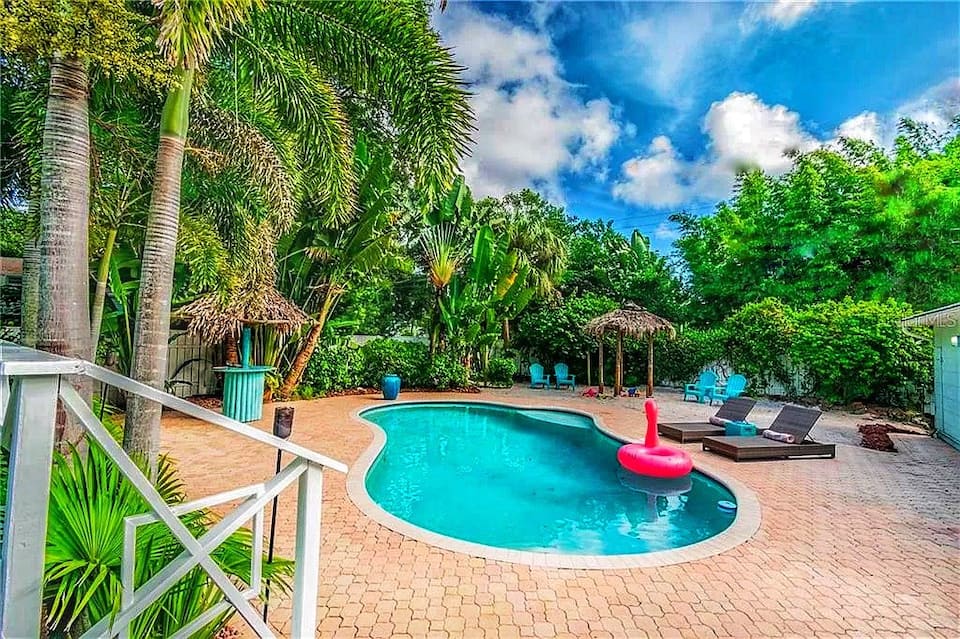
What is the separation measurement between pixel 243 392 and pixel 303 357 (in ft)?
12.3

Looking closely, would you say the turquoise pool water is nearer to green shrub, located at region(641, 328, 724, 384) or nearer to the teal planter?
the teal planter

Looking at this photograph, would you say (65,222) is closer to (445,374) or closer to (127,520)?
(127,520)

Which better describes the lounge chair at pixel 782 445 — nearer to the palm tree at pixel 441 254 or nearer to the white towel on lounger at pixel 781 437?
the white towel on lounger at pixel 781 437

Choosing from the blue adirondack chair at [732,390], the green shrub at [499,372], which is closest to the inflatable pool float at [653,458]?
the blue adirondack chair at [732,390]

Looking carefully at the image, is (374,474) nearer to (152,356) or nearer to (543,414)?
(152,356)

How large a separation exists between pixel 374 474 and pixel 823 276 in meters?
20.6

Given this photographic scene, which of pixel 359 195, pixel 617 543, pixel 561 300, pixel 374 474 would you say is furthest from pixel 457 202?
pixel 617 543

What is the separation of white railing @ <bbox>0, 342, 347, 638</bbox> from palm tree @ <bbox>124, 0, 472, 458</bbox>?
2.47 meters

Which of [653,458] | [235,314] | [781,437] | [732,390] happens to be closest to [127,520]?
[653,458]

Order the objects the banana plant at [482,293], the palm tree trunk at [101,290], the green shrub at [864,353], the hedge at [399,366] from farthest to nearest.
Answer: the banana plant at [482,293], the hedge at [399,366], the green shrub at [864,353], the palm tree trunk at [101,290]

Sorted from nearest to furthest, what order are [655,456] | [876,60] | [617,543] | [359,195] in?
[617,543]
[655,456]
[876,60]
[359,195]

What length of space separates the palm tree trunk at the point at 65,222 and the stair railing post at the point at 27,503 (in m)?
2.27

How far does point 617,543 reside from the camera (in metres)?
6.28

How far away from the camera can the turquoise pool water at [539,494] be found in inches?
257
